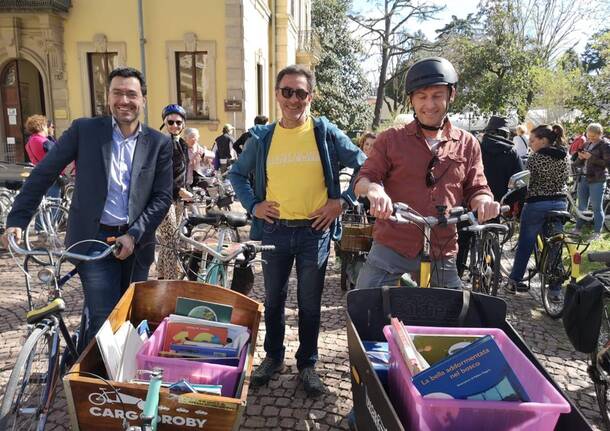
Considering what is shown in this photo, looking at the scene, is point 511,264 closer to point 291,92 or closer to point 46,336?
point 291,92

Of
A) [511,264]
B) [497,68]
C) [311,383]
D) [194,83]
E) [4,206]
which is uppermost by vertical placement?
[497,68]

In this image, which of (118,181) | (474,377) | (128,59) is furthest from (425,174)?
(128,59)

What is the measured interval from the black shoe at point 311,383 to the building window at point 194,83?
11.7 m

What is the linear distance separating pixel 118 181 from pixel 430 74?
1824 millimetres

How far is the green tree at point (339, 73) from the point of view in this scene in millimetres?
25844

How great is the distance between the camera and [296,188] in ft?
9.71

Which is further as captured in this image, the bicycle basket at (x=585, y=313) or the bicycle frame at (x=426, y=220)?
the bicycle basket at (x=585, y=313)

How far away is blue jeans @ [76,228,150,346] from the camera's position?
2.71 meters

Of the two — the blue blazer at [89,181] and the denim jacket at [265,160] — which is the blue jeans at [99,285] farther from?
the denim jacket at [265,160]

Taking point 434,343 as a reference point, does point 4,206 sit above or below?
below

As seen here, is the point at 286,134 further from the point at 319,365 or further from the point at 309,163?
the point at 319,365

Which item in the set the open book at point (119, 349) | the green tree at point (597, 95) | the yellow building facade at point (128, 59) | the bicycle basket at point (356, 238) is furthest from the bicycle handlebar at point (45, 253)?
the yellow building facade at point (128, 59)

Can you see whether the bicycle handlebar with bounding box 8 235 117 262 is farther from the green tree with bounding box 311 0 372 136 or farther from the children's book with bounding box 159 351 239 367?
the green tree with bounding box 311 0 372 136

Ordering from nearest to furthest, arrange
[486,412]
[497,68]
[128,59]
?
1. [486,412]
2. [128,59]
3. [497,68]
